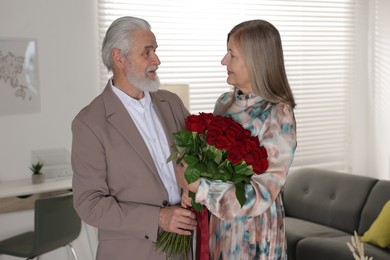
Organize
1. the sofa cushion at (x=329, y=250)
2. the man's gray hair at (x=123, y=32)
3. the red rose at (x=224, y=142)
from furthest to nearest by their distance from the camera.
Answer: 1. the sofa cushion at (x=329, y=250)
2. the man's gray hair at (x=123, y=32)
3. the red rose at (x=224, y=142)

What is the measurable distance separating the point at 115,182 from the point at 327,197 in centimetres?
321

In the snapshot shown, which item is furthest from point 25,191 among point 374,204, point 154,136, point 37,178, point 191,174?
point 374,204

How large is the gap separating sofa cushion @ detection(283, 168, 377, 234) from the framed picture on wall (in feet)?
7.63

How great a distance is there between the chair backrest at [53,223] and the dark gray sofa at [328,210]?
1.72m

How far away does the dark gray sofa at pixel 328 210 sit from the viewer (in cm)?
427

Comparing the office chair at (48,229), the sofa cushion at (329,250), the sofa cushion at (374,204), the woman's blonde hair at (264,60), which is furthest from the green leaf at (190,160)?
the sofa cushion at (374,204)

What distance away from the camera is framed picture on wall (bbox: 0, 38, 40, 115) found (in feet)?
14.1

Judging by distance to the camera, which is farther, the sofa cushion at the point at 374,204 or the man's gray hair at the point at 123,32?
the sofa cushion at the point at 374,204

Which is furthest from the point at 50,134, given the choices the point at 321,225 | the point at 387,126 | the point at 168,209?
the point at 387,126

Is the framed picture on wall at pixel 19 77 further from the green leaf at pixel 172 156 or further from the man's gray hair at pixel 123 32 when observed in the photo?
the green leaf at pixel 172 156

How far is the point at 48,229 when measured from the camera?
3684 millimetres

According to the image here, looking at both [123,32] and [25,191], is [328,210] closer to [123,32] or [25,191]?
[25,191]

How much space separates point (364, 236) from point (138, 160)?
2796 mm

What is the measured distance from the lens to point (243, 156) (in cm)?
182
